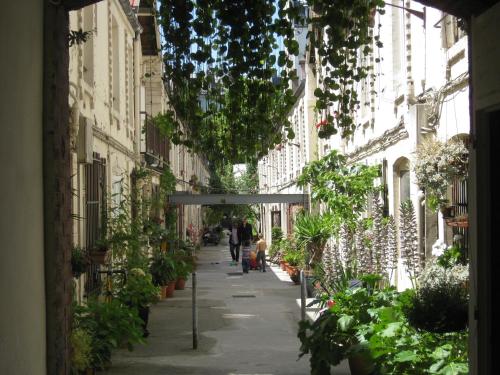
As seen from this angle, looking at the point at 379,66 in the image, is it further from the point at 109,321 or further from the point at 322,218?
the point at 109,321

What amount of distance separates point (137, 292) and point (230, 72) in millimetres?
5921

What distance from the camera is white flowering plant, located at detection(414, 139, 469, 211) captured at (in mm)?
8992

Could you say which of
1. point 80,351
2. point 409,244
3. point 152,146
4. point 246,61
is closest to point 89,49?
point 409,244

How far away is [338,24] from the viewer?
5270mm

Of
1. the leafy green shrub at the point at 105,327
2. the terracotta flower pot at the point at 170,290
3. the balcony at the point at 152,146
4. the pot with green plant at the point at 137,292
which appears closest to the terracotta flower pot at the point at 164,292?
the terracotta flower pot at the point at 170,290

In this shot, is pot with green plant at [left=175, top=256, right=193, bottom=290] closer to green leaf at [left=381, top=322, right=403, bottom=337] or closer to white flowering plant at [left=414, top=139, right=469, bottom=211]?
white flowering plant at [left=414, top=139, right=469, bottom=211]

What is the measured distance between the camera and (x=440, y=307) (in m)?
5.89

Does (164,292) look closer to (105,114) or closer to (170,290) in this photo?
(170,290)

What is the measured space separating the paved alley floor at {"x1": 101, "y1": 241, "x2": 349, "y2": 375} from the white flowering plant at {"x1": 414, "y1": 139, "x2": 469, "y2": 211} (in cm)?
276

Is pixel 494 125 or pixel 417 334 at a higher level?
pixel 494 125

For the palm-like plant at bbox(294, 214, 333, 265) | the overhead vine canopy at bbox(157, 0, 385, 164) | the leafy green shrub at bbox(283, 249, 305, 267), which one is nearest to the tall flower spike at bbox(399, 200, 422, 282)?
the overhead vine canopy at bbox(157, 0, 385, 164)

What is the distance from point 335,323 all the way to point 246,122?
121 inches

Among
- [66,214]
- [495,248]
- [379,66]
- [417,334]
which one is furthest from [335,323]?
[379,66]

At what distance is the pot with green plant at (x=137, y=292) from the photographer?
417 inches
